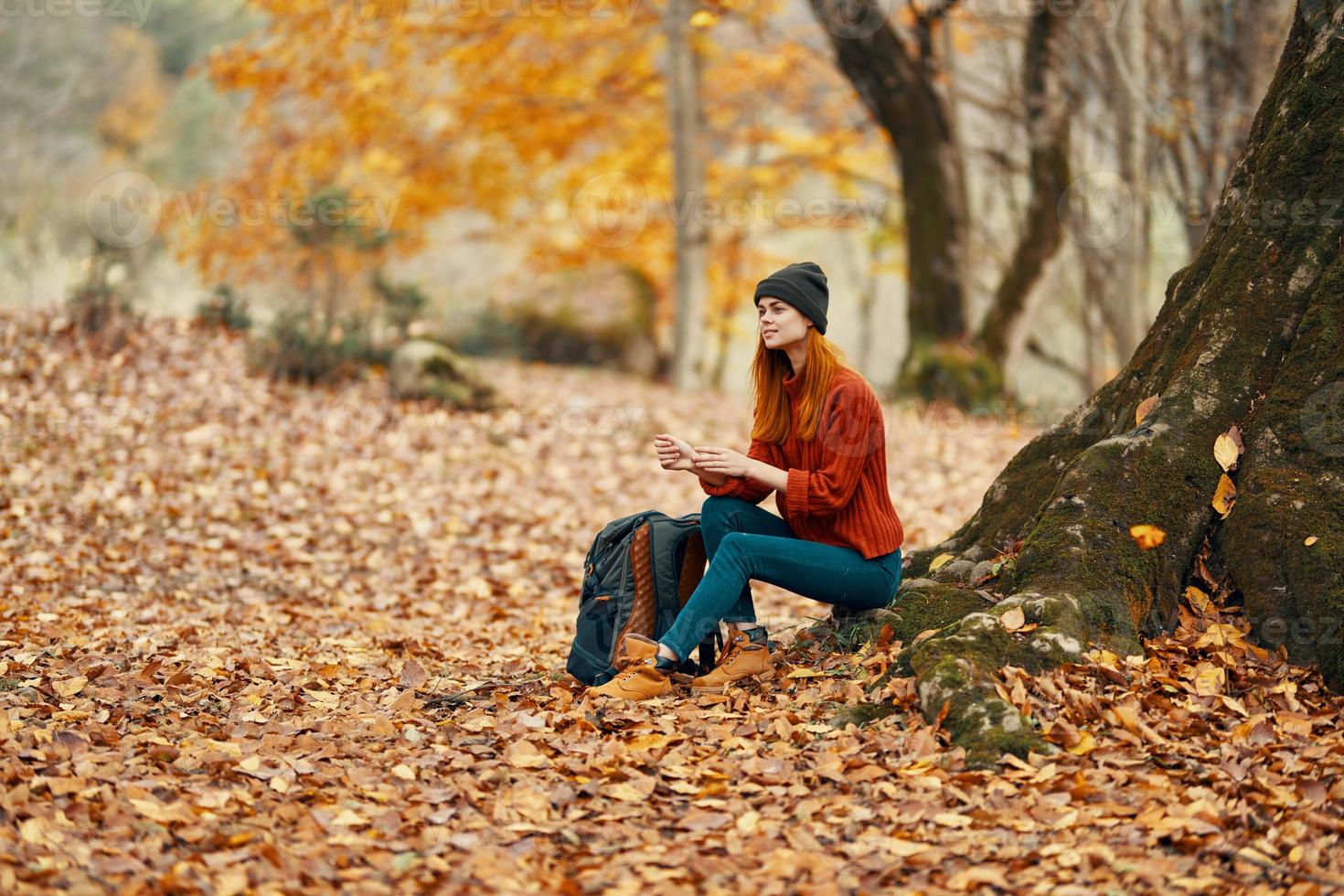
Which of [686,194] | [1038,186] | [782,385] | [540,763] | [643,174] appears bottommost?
[540,763]

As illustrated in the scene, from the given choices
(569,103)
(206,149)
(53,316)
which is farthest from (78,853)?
(206,149)

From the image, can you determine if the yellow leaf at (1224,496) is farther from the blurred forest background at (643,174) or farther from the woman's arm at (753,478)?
the blurred forest background at (643,174)

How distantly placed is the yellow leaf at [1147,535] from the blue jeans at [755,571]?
789mm

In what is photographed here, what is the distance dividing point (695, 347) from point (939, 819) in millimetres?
11578

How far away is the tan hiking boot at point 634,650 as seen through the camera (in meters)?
3.97

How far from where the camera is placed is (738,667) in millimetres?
4055

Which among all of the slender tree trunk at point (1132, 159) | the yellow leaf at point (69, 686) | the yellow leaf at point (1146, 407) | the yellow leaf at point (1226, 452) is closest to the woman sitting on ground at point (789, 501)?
the yellow leaf at point (1146, 407)

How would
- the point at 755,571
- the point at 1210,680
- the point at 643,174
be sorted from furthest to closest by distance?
the point at 643,174 < the point at 755,571 < the point at 1210,680

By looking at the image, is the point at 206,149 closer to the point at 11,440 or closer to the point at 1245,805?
the point at 11,440

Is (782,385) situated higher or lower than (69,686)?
higher

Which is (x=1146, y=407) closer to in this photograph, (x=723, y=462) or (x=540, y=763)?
(x=723, y=462)

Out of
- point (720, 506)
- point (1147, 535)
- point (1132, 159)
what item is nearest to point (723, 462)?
point (720, 506)

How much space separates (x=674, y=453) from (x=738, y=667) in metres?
0.78

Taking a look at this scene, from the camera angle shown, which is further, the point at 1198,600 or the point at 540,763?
the point at 1198,600
